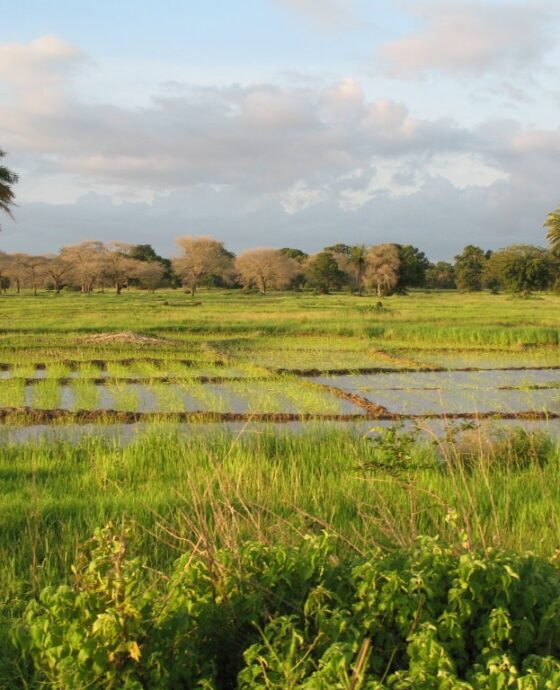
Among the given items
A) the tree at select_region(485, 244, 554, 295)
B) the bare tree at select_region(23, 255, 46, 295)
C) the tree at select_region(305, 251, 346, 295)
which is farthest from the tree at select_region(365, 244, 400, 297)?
the bare tree at select_region(23, 255, 46, 295)

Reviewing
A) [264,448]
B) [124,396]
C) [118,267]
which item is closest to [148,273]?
[118,267]

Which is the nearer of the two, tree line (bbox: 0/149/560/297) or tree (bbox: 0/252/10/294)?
tree line (bbox: 0/149/560/297)

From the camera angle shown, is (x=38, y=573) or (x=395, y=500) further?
(x=395, y=500)

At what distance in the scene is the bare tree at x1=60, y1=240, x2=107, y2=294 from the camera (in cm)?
6203

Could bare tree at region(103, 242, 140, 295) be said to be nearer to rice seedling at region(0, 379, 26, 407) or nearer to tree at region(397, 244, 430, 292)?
tree at region(397, 244, 430, 292)

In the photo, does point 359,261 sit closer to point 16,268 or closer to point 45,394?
point 16,268

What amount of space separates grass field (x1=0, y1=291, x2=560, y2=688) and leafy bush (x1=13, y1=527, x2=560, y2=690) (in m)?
0.08

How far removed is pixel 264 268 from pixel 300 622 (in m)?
64.4

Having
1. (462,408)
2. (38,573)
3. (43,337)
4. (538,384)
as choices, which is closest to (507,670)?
(38,573)

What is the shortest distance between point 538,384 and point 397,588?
A: 34.0 ft

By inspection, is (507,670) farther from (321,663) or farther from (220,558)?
(220,558)

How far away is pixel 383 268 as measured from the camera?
58.0 meters

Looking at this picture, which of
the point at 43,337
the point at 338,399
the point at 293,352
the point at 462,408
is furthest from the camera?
the point at 43,337

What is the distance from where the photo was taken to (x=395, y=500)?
4.68 metres
